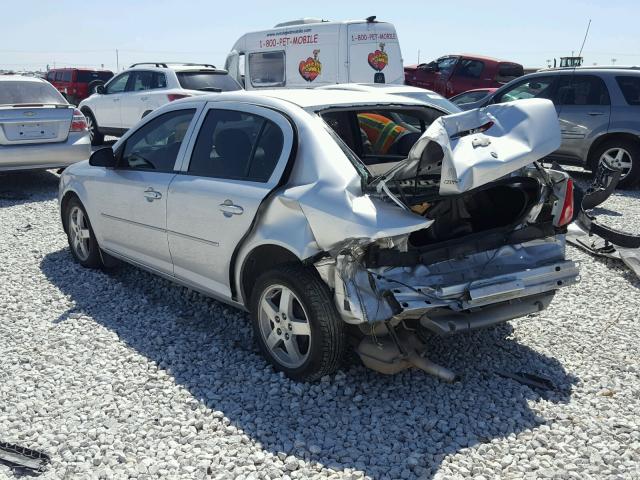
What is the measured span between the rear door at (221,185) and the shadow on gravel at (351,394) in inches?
17.1

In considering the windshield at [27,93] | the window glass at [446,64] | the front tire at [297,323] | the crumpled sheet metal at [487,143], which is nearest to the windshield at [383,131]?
the crumpled sheet metal at [487,143]

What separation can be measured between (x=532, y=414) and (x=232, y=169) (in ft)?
7.60

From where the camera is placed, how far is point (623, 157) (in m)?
10.1

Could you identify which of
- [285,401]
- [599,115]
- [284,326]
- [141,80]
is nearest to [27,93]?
[141,80]

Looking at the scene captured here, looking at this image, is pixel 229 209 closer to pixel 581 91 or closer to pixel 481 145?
pixel 481 145

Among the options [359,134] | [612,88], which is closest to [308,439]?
[359,134]

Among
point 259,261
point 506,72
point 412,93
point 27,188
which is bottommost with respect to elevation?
point 27,188

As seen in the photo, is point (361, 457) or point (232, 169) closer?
point (361, 457)

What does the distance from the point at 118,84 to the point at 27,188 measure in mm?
4891

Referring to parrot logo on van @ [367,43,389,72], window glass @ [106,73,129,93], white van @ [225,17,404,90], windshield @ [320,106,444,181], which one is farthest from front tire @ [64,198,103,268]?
parrot logo on van @ [367,43,389,72]

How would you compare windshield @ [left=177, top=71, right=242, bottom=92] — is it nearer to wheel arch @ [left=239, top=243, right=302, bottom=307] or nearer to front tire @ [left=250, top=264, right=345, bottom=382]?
wheel arch @ [left=239, top=243, right=302, bottom=307]

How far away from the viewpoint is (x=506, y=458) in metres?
3.20

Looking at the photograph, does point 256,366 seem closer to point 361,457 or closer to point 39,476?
point 361,457

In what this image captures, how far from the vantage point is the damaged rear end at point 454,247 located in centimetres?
348
